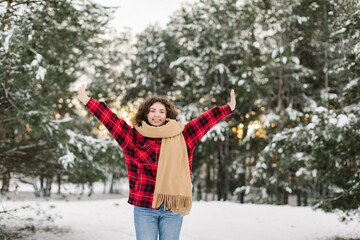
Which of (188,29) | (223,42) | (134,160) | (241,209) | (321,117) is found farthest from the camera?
(188,29)

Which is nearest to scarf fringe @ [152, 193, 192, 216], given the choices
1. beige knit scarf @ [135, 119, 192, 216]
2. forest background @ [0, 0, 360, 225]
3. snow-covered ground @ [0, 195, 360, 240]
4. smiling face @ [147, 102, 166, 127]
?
beige knit scarf @ [135, 119, 192, 216]

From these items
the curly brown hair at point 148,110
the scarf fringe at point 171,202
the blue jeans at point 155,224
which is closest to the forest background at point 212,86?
the curly brown hair at point 148,110

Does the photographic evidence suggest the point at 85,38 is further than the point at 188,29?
No

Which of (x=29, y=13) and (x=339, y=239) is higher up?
(x=29, y=13)

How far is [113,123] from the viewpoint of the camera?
2.65 metres

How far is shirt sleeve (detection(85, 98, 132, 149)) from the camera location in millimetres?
2623

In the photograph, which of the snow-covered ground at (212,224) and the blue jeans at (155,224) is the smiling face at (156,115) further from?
the snow-covered ground at (212,224)

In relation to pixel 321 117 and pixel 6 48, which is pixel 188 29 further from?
pixel 6 48

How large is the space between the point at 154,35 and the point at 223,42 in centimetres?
470

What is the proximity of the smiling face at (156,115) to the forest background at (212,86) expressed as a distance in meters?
0.87

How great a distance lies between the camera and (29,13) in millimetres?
6145

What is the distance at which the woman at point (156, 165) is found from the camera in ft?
8.14

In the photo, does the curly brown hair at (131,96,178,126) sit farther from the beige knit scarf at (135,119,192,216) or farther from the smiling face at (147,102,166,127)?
the beige knit scarf at (135,119,192,216)

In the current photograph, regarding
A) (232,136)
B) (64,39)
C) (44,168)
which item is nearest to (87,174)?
(44,168)
